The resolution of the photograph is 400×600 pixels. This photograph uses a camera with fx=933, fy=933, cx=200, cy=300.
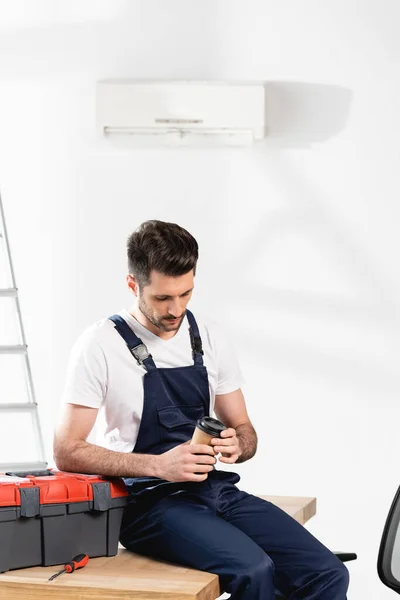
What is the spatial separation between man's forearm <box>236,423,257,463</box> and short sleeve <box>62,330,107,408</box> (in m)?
0.42

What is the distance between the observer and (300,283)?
3.97 m

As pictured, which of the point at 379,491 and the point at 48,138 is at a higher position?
the point at 48,138

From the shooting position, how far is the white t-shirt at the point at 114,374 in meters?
2.45

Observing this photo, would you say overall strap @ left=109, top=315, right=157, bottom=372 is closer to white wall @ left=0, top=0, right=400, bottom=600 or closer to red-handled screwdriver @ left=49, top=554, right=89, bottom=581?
red-handled screwdriver @ left=49, top=554, right=89, bottom=581

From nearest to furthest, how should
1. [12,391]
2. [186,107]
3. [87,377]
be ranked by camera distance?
[87,377]
[186,107]
[12,391]

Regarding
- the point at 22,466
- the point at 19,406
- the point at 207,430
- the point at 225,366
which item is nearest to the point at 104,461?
the point at 207,430

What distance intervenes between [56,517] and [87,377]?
38cm

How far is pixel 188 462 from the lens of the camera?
89.8 inches

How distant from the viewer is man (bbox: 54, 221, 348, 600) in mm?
2297


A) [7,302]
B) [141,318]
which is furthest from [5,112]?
[141,318]

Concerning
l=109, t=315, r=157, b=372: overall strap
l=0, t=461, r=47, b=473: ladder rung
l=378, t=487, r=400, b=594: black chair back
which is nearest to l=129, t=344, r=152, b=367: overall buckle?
l=109, t=315, r=157, b=372: overall strap

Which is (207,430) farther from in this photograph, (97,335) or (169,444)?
(97,335)

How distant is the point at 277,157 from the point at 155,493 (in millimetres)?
1957

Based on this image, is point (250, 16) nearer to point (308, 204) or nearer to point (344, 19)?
point (344, 19)
